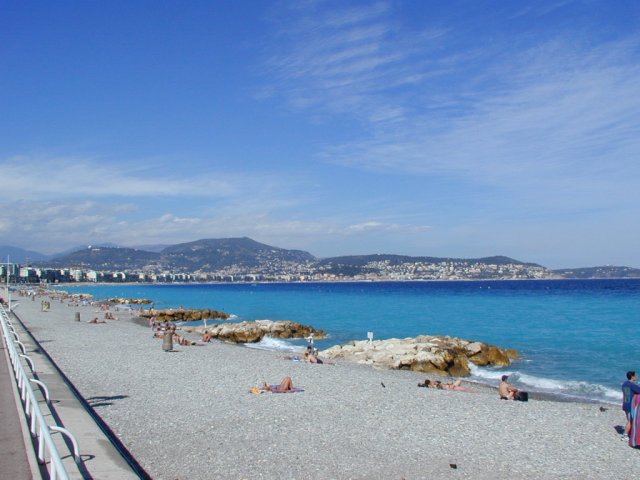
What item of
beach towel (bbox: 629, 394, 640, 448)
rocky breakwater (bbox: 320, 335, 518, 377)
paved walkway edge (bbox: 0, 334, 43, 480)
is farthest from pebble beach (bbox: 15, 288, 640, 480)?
rocky breakwater (bbox: 320, 335, 518, 377)

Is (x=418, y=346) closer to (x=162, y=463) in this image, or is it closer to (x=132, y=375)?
(x=132, y=375)

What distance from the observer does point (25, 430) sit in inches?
381

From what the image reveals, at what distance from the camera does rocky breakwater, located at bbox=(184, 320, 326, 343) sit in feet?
136

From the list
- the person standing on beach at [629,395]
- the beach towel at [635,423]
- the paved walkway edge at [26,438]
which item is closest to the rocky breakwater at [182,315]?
the paved walkway edge at [26,438]

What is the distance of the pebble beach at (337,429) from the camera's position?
10.1 meters

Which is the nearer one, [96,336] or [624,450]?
[624,450]

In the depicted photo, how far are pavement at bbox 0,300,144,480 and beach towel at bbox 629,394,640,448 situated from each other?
9.37m

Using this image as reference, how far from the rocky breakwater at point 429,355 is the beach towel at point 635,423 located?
44.2 ft

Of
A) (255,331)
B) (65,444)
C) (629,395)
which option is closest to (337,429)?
(65,444)

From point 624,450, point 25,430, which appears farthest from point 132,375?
point 624,450

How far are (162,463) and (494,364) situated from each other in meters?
22.5

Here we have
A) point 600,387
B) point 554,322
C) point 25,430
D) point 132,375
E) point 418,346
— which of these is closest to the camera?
point 25,430

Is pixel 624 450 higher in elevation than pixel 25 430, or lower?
lower

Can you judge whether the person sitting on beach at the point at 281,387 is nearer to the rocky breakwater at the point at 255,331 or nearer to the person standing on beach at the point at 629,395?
the person standing on beach at the point at 629,395
